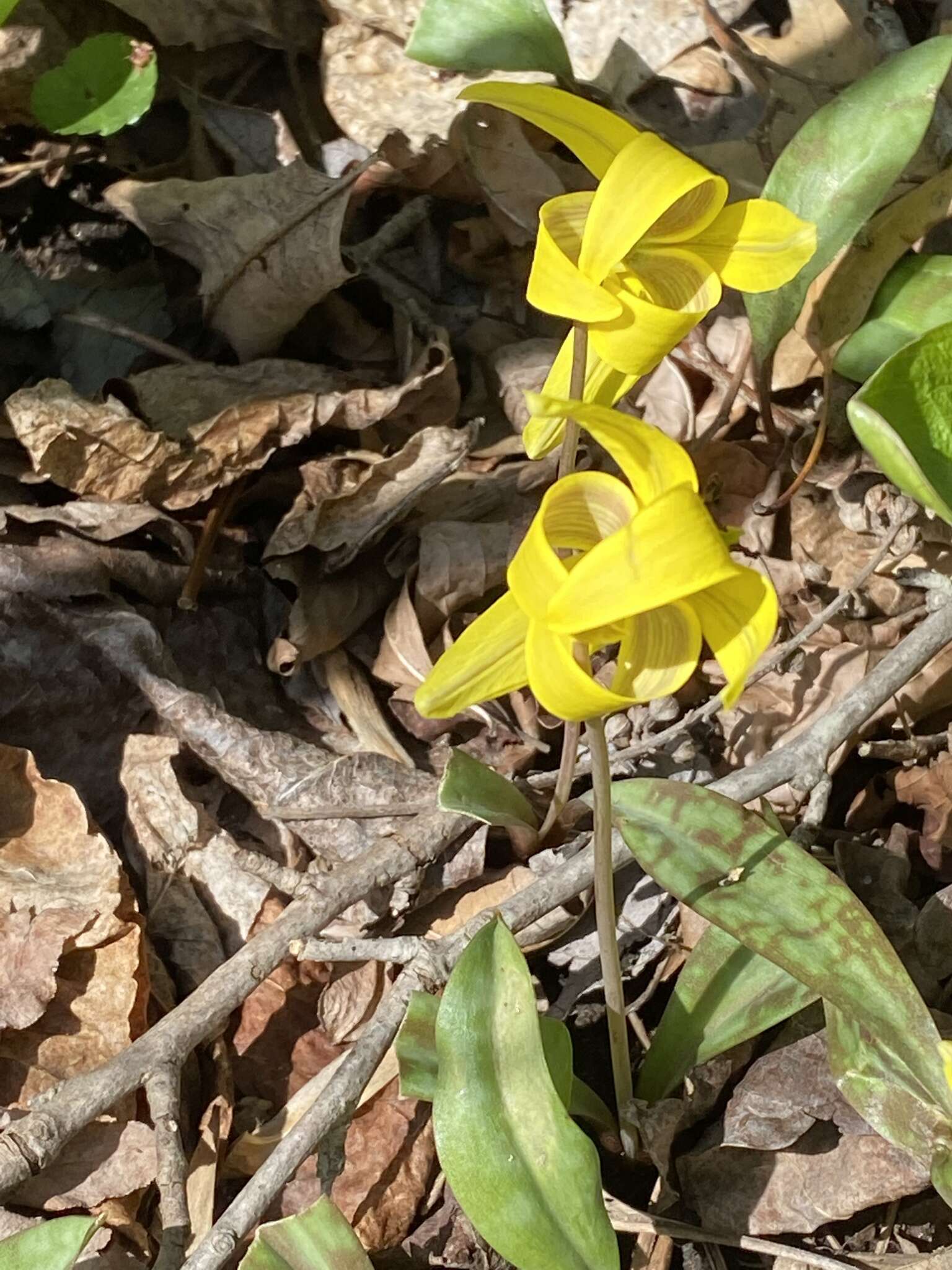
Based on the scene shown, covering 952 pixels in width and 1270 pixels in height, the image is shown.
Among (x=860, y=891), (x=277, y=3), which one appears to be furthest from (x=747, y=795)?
(x=277, y=3)

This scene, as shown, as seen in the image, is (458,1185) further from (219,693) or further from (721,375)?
(721,375)

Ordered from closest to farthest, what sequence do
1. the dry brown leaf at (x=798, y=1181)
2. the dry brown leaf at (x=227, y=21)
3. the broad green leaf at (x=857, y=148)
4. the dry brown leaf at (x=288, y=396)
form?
the dry brown leaf at (x=798, y=1181) < the broad green leaf at (x=857, y=148) < the dry brown leaf at (x=288, y=396) < the dry brown leaf at (x=227, y=21)

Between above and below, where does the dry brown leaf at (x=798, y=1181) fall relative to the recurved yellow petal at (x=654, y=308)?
below

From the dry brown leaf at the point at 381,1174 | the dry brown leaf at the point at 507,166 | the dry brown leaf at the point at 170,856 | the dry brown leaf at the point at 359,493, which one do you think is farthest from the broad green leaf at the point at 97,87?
the dry brown leaf at the point at 381,1174

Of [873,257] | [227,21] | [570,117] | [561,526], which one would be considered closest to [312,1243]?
[561,526]

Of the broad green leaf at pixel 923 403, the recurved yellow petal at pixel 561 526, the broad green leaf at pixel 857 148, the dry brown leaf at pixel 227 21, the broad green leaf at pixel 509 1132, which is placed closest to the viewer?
the recurved yellow petal at pixel 561 526

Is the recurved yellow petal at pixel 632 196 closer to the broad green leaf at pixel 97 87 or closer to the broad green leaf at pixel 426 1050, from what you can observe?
the broad green leaf at pixel 426 1050

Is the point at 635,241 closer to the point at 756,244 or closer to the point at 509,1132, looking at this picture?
the point at 756,244

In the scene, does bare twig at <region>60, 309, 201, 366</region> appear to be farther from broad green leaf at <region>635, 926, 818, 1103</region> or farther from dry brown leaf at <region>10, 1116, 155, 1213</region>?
broad green leaf at <region>635, 926, 818, 1103</region>
